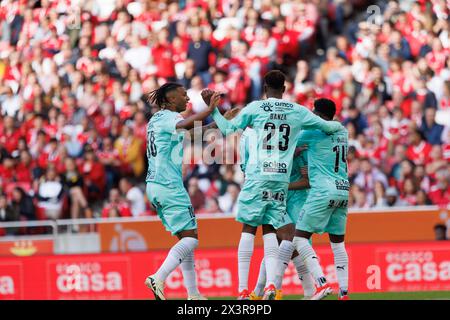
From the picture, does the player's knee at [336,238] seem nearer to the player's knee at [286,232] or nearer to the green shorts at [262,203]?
the player's knee at [286,232]

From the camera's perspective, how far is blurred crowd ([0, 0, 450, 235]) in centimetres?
2036

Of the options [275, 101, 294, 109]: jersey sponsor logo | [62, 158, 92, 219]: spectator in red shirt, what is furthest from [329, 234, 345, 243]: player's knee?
[62, 158, 92, 219]: spectator in red shirt

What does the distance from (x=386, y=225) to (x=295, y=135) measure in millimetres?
5709

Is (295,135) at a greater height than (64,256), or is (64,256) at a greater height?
(295,135)

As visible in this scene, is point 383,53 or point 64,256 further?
point 383,53

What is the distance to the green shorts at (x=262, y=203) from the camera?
12.8 metres

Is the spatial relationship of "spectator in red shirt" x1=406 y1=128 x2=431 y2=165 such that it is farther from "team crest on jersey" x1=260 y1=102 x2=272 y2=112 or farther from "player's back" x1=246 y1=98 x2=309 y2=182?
"team crest on jersey" x1=260 y1=102 x2=272 y2=112

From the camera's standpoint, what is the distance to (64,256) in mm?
19094

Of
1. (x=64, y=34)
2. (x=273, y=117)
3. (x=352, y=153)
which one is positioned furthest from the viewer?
(x=64, y=34)
